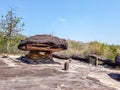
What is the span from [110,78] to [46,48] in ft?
21.2

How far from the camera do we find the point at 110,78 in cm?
1591

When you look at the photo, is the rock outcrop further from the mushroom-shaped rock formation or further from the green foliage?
the green foliage

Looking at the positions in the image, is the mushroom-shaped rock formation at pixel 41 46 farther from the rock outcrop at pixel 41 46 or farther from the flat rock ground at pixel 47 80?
the flat rock ground at pixel 47 80

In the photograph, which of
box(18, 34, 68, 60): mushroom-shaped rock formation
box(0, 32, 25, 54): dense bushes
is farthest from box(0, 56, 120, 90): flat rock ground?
box(0, 32, 25, 54): dense bushes

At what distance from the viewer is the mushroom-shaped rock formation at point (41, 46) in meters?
20.7

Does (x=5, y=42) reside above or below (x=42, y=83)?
above

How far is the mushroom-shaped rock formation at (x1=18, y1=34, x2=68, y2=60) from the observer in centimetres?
2070

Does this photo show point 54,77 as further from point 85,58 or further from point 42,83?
point 85,58

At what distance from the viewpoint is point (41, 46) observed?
2102 centimetres

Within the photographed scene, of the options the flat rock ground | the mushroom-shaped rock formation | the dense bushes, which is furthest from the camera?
the dense bushes

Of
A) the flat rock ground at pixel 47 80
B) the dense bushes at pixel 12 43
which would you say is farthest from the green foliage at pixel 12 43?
the flat rock ground at pixel 47 80

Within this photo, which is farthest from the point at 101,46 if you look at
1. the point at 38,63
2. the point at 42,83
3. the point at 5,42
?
the point at 42,83

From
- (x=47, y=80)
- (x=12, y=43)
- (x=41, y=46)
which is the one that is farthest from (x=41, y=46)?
(x=47, y=80)

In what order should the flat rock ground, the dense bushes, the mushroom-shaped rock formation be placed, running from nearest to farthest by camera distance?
1. the flat rock ground
2. the mushroom-shaped rock formation
3. the dense bushes
